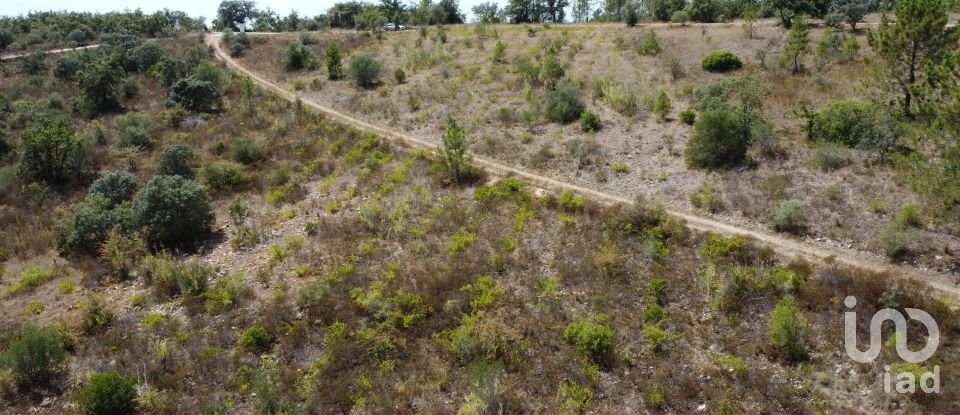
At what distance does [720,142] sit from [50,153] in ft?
106

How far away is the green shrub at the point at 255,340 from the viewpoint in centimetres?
1588

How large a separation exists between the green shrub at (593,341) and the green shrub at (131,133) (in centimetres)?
2923

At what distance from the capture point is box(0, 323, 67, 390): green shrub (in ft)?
48.2

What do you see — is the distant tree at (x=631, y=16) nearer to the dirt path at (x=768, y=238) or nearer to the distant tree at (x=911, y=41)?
the distant tree at (x=911, y=41)

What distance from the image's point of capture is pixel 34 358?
1481 cm

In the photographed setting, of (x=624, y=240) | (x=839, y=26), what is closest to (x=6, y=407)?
(x=624, y=240)

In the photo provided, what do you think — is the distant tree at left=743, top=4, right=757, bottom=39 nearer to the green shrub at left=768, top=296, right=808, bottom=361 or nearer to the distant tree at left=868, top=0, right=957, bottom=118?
the distant tree at left=868, top=0, right=957, bottom=118

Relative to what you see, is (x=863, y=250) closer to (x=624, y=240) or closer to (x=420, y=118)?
(x=624, y=240)

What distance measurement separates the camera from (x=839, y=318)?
15.2 meters

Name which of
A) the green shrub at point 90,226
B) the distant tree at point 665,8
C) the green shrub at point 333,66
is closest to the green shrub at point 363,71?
the green shrub at point 333,66

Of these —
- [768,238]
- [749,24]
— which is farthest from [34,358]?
[749,24]

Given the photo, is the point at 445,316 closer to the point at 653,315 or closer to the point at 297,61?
the point at 653,315

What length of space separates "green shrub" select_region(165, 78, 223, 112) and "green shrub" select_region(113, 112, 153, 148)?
4147mm

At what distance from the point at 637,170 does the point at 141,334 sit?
19.8m
